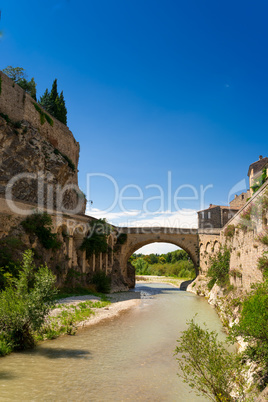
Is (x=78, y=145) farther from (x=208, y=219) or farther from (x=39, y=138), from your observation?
→ (x=208, y=219)

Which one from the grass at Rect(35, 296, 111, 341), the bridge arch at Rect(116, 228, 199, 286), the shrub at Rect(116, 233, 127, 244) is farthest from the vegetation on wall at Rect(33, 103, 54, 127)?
the grass at Rect(35, 296, 111, 341)

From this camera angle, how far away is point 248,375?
21.5 feet

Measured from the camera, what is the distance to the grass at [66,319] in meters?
11.0

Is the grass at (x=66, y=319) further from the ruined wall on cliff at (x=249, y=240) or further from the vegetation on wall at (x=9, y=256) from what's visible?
the ruined wall on cliff at (x=249, y=240)

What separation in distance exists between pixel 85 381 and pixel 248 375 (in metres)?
3.85

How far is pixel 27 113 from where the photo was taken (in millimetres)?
29719

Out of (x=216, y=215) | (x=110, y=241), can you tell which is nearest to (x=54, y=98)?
(x=110, y=241)

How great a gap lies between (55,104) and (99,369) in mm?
36812

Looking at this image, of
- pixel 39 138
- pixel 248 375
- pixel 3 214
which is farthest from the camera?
pixel 39 138

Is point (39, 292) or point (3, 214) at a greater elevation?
point (3, 214)

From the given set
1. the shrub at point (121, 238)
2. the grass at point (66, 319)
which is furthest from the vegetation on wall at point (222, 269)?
the shrub at point (121, 238)

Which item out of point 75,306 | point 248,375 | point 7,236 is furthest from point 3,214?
point 248,375

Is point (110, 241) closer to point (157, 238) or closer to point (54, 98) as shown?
point (157, 238)

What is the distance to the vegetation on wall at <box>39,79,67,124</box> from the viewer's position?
39188 millimetres
